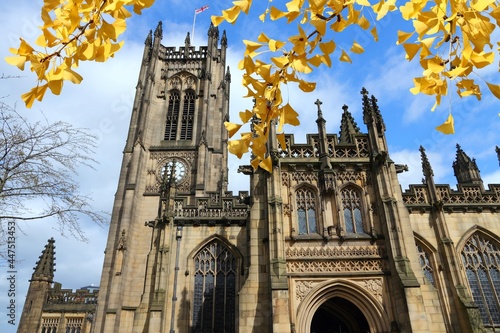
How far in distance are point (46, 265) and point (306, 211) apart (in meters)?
30.0

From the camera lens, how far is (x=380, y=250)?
44.4 feet

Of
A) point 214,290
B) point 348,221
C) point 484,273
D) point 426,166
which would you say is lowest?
point 214,290

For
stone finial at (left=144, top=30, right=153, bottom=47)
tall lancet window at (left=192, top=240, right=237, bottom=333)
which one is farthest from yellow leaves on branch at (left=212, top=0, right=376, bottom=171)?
stone finial at (left=144, top=30, right=153, bottom=47)

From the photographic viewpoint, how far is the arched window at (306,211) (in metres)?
14.4

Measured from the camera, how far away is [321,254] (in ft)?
44.4

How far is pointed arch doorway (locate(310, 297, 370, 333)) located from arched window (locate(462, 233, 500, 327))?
7.01m

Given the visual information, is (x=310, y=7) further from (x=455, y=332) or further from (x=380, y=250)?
(x=455, y=332)

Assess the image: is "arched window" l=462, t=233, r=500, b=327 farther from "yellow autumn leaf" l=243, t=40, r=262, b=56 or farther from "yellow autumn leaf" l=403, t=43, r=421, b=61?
"yellow autumn leaf" l=243, t=40, r=262, b=56

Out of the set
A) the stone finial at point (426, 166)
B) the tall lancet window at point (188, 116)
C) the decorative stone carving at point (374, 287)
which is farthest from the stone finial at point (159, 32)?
the decorative stone carving at point (374, 287)

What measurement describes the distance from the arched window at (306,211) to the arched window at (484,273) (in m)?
9.29

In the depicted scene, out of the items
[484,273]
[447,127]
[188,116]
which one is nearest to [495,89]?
[447,127]

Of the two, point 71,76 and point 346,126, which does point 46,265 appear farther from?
point 71,76

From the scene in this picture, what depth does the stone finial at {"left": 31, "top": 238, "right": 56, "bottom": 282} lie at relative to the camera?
32906 mm

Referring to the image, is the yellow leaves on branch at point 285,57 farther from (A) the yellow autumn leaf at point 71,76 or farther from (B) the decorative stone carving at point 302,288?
(B) the decorative stone carving at point 302,288
